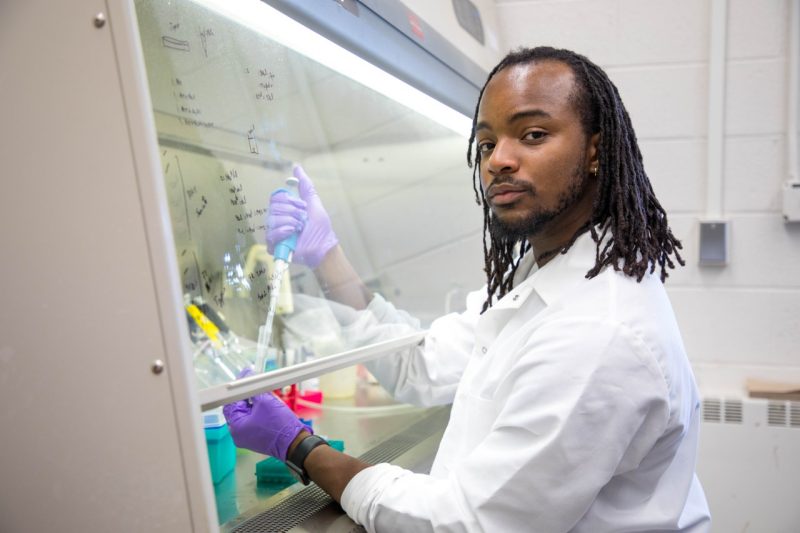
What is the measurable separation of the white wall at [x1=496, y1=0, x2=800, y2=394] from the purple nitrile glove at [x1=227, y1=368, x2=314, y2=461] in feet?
5.21

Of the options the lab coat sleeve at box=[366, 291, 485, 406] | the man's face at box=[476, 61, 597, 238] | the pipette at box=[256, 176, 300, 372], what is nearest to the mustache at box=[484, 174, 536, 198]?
the man's face at box=[476, 61, 597, 238]

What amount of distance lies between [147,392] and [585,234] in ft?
2.27

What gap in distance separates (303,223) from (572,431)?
66 cm

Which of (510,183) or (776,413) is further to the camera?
(776,413)

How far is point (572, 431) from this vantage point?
85 centimetres

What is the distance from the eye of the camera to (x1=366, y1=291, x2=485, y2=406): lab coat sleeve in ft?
4.84

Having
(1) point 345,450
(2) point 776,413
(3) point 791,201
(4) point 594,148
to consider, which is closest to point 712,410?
(2) point 776,413

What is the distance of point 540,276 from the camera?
1085 millimetres

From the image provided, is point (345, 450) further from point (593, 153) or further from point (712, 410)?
point (712, 410)

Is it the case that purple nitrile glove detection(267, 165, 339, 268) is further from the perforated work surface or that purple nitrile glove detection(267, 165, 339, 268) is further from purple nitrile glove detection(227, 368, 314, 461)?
the perforated work surface

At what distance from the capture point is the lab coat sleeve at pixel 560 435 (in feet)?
2.82

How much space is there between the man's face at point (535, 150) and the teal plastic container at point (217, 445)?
69cm

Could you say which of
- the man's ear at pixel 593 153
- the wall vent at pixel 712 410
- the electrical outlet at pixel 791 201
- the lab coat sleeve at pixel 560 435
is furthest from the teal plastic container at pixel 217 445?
the electrical outlet at pixel 791 201

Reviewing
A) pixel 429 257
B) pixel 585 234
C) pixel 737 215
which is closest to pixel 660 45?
pixel 737 215
